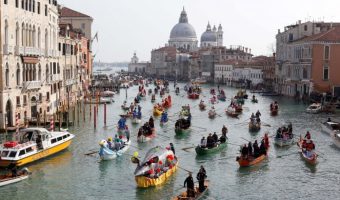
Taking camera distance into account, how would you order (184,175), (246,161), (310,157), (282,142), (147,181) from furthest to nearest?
(282,142) < (310,157) < (246,161) < (184,175) < (147,181)

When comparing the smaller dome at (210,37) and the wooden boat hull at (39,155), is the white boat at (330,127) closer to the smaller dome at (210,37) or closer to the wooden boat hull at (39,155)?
the wooden boat hull at (39,155)

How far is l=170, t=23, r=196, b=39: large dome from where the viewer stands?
178 m

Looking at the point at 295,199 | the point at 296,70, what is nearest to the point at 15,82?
the point at 295,199

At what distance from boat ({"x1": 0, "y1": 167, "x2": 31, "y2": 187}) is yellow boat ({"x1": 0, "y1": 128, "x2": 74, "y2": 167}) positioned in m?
1.11

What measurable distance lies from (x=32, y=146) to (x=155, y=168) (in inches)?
231

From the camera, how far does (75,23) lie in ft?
235

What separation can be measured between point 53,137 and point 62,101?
1927 centimetres

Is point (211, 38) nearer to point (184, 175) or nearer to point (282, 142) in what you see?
point (282, 142)

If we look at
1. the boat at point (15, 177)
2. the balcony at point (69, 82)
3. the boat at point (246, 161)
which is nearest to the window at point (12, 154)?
the boat at point (15, 177)

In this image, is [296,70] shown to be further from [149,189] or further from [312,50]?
[149,189]

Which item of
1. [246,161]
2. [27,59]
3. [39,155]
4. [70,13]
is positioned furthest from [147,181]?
[70,13]

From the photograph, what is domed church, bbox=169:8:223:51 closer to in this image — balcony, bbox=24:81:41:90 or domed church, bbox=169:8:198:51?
domed church, bbox=169:8:198:51

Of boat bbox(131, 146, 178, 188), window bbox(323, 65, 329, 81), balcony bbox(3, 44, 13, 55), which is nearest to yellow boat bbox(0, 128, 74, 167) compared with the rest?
boat bbox(131, 146, 178, 188)

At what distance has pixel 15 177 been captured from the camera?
65.7 ft
